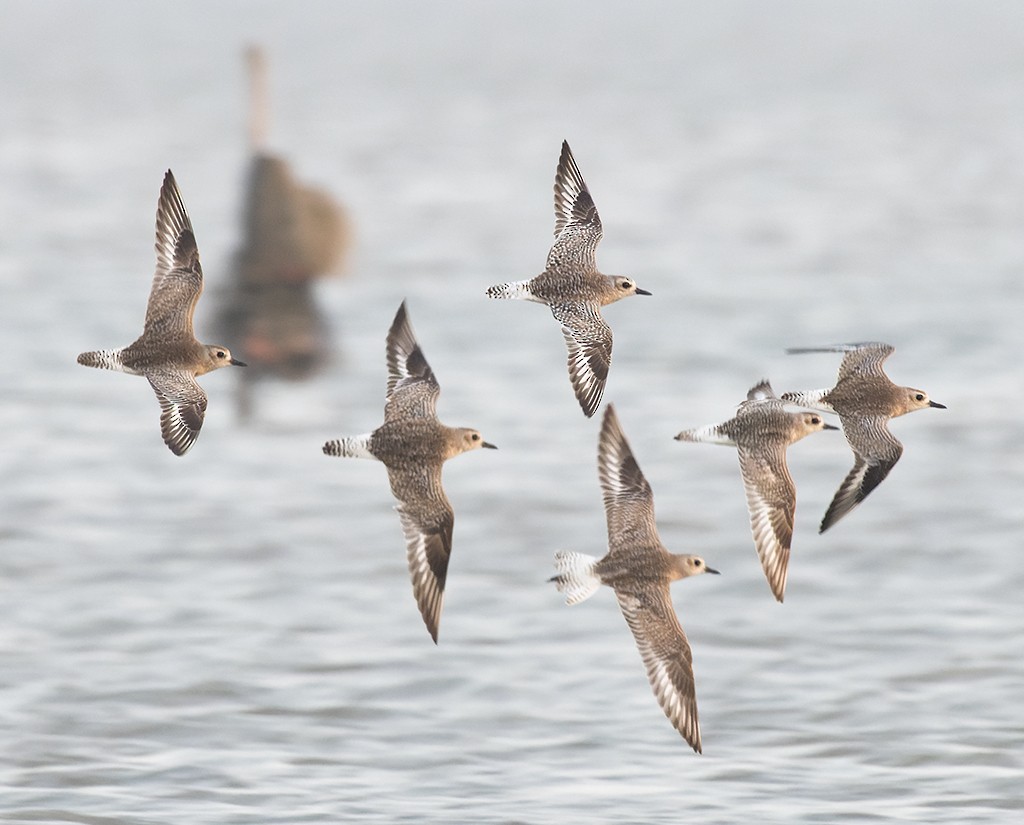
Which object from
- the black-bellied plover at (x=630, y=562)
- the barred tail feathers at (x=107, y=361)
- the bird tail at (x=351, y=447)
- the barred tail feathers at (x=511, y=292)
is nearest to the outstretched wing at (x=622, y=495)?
the black-bellied plover at (x=630, y=562)

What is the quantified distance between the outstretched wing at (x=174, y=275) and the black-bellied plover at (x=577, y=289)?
1547mm

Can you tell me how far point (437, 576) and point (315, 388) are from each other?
4230 cm

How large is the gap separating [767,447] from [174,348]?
3072mm

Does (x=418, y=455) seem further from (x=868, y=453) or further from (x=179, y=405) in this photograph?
(x=868, y=453)

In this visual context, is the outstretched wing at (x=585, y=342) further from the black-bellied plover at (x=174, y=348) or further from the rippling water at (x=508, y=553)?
the rippling water at (x=508, y=553)

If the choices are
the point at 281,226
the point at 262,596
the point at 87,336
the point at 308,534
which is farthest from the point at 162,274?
the point at 87,336

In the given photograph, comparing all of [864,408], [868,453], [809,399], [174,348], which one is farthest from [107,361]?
[864,408]

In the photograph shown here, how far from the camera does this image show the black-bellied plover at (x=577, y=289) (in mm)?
9641

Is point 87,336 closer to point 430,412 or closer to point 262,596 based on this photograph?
point 262,596

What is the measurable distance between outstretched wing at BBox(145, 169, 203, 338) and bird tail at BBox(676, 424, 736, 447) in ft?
8.11

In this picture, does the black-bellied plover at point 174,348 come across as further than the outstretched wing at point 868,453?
No

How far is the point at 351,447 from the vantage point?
9914 mm

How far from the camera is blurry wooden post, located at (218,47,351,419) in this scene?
45406mm

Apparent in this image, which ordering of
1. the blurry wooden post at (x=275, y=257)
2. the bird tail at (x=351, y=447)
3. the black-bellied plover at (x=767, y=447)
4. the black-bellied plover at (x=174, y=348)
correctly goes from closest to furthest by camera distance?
the black-bellied plover at (x=174, y=348), the bird tail at (x=351, y=447), the black-bellied plover at (x=767, y=447), the blurry wooden post at (x=275, y=257)
